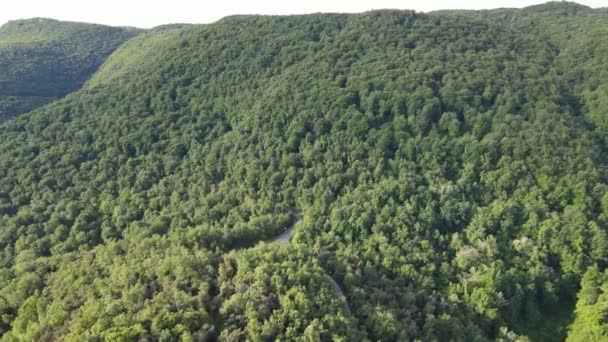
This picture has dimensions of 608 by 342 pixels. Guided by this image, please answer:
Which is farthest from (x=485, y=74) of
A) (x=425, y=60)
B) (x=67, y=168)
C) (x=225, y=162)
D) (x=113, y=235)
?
(x=67, y=168)

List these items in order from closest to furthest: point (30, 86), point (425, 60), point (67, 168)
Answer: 1. point (67, 168)
2. point (425, 60)
3. point (30, 86)

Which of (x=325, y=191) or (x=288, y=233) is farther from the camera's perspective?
(x=325, y=191)

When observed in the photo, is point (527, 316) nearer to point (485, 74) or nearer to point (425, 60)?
point (485, 74)

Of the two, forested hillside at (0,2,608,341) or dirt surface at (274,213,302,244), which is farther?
dirt surface at (274,213,302,244)

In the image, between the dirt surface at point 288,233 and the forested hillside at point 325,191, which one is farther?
the dirt surface at point 288,233

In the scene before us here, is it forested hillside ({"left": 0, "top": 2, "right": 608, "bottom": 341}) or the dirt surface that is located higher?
forested hillside ({"left": 0, "top": 2, "right": 608, "bottom": 341})

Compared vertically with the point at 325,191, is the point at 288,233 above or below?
below

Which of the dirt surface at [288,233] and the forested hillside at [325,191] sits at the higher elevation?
the forested hillside at [325,191]

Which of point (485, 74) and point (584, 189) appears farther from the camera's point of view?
point (485, 74)
